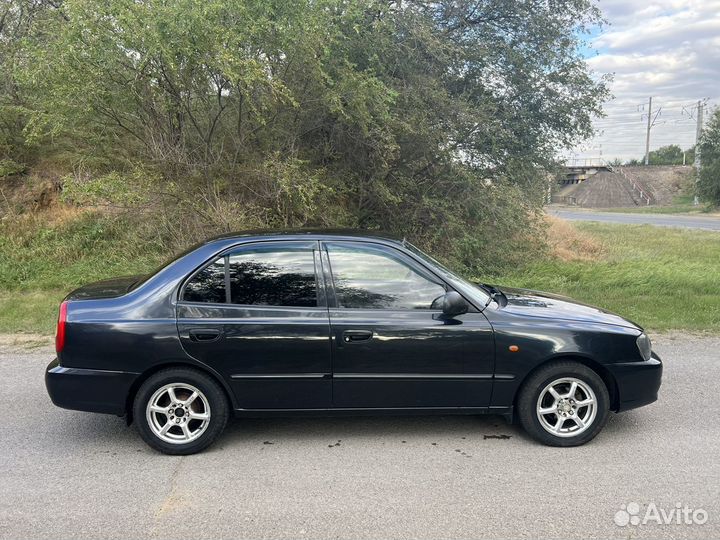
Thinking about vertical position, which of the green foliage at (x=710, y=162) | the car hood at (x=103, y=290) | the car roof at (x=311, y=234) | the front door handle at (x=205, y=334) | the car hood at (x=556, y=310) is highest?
the green foliage at (x=710, y=162)

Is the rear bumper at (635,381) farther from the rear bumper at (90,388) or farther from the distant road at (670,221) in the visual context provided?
the distant road at (670,221)

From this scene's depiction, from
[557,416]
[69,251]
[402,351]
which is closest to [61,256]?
[69,251]

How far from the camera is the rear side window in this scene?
149 inches

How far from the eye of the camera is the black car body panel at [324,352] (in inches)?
144

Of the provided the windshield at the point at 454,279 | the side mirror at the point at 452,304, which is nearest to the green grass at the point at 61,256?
the windshield at the point at 454,279

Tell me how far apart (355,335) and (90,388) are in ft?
6.11

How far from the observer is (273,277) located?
3.86 metres

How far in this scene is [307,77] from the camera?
8969 mm

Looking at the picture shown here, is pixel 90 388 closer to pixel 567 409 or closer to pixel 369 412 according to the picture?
pixel 369 412

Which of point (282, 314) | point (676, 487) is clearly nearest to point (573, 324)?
point (676, 487)

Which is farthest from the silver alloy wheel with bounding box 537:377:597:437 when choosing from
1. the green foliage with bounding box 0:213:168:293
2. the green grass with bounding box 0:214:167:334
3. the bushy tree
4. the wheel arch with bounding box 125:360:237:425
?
the green foliage with bounding box 0:213:168:293

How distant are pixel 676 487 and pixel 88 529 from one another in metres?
3.36

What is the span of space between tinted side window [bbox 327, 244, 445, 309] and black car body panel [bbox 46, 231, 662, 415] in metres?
0.06

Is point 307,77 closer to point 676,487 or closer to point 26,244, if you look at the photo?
point 26,244
